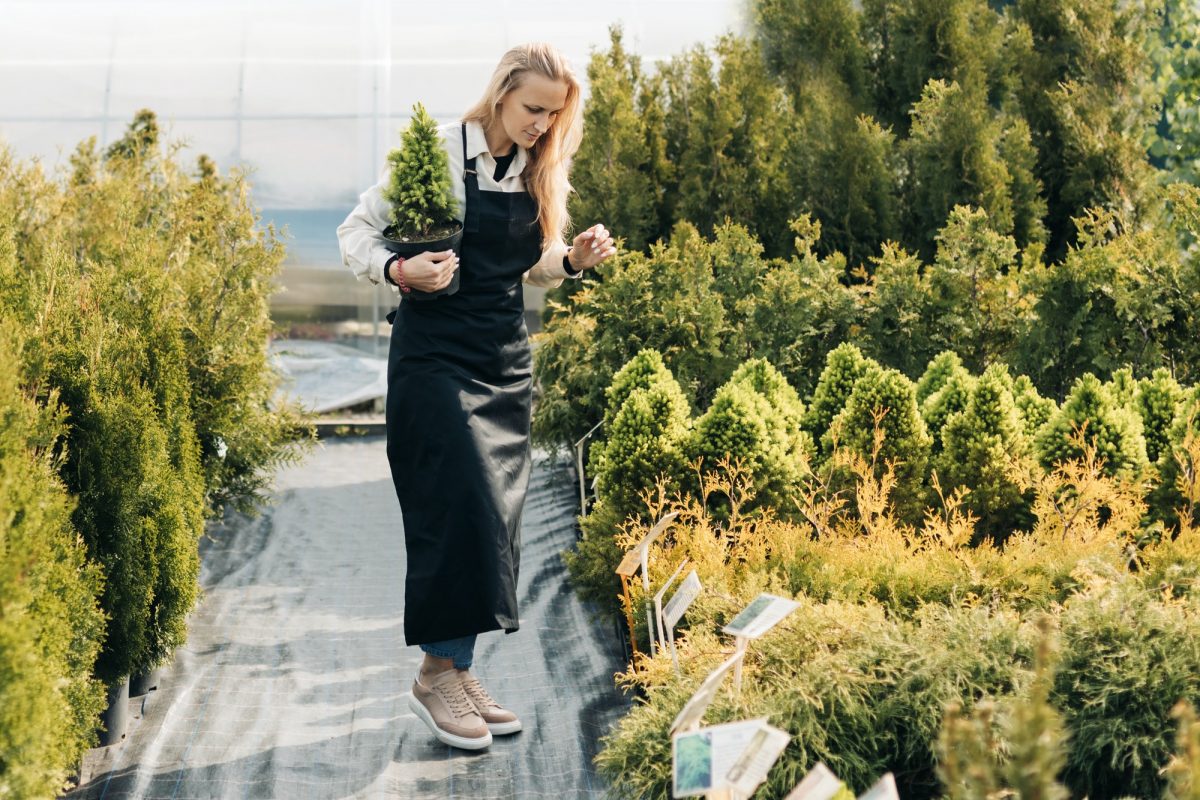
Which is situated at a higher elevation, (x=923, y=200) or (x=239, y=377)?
(x=923, y=200)

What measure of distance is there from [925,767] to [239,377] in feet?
11.4

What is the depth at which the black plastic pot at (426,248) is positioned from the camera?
3152mm

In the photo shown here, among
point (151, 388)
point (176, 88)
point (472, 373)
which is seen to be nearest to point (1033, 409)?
point (472, 373)

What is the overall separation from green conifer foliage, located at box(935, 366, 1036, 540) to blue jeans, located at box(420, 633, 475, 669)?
1.86 metres

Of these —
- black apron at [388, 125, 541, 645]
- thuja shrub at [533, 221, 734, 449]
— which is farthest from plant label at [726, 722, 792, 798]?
thuja shrub at [533, 221, 734, 449]

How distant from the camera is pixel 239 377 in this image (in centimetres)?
516

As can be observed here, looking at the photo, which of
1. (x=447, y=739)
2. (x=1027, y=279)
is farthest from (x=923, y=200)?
(x=447, y=739)

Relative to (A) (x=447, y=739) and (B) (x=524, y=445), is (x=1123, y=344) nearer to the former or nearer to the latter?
(B) (x=524, y=445)

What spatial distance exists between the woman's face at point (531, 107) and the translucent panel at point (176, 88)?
24.6ft

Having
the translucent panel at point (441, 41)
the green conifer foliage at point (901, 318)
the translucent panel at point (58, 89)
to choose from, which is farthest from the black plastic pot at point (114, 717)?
the translucent panel at point (58, 89)

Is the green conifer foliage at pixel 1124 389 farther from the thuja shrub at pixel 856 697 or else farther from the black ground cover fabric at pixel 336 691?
the black ground cover fabric at pixel 336 691

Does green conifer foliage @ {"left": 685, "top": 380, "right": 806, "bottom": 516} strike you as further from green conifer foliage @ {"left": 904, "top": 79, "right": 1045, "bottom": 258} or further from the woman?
green conifer foliage @ {"left": 904, "top": 79, "right": 1045, "bottom": 258}

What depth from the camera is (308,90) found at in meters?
10.2

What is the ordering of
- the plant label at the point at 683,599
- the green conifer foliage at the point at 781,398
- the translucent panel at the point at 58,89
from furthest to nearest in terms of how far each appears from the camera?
1. the translucent panel at the point at 58,89
2. the green conifer foliage at the point at 781,398
3. the plant label at the point at 683,599
